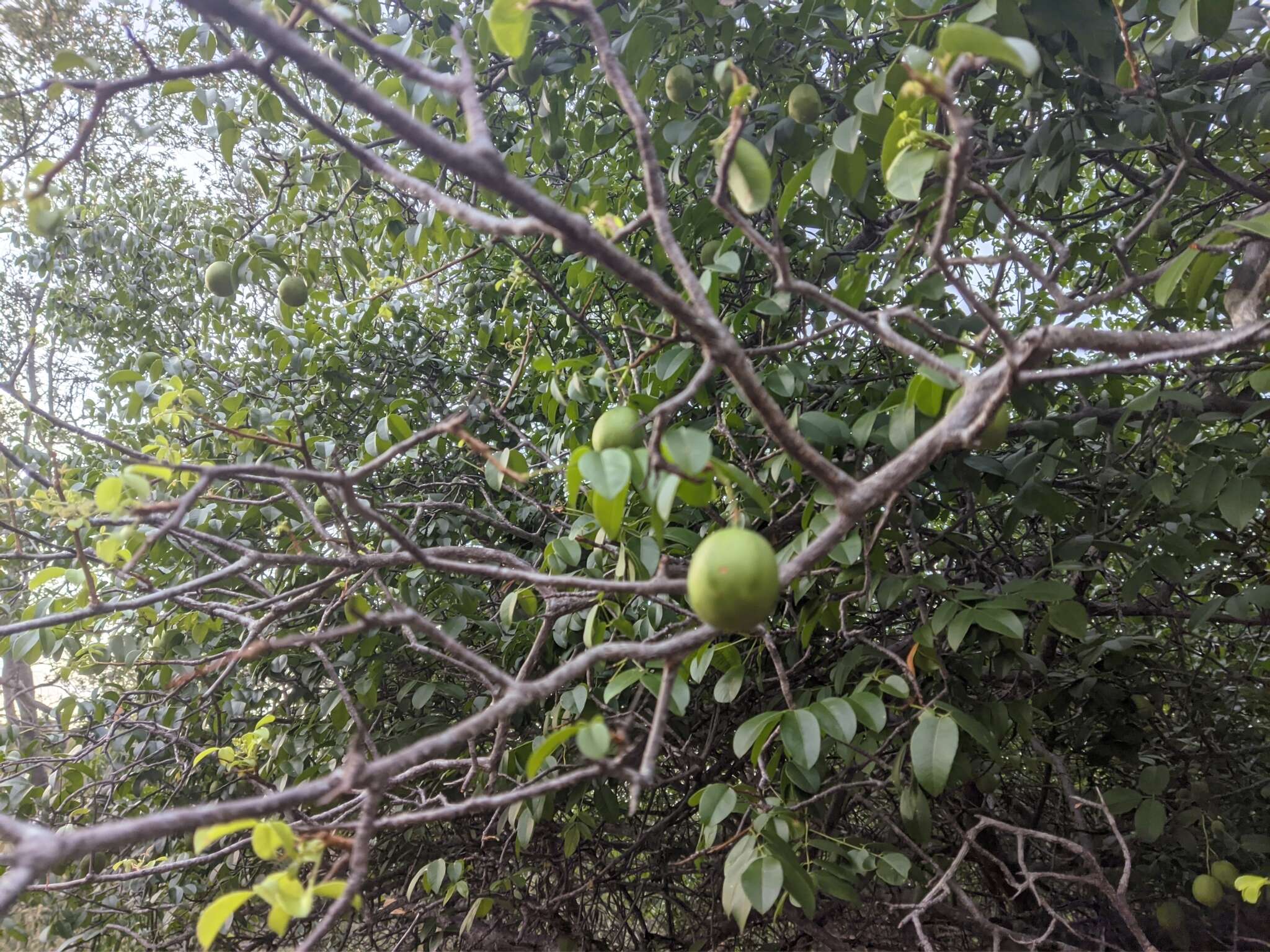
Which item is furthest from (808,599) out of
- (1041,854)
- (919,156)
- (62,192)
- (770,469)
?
(62,192)

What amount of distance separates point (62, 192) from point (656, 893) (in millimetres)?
4480

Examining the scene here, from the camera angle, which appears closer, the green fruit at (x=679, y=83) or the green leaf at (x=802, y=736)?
the green leaf at (x=802, y=736)

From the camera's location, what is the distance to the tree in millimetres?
927

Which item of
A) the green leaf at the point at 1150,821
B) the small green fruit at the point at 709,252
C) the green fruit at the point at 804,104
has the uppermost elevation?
the green fruit at the point at 804,104

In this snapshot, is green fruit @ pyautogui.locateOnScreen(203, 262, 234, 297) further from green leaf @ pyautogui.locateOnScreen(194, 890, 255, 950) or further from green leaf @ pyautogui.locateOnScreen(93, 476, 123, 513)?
green leaf @ pyautogui.locateOnScreen(194, 890, 255, 950)

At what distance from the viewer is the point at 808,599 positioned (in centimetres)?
195

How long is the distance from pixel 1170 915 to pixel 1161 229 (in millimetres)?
2088

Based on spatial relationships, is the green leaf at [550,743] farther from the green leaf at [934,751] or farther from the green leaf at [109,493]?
the green leaf at [934,751]

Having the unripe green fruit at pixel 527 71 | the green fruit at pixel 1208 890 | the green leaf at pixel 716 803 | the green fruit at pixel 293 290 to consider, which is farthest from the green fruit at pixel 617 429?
the green fruit at pixel 1208 890

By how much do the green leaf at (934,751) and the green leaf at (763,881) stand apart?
0.31 m

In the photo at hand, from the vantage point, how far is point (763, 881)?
1245 millimetres

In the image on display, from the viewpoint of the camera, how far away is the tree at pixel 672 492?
927 mm

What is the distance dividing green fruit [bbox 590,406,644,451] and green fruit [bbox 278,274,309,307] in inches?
65.5

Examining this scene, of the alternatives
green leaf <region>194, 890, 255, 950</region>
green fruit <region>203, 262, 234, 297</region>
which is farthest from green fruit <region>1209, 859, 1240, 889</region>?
green fruit <region>203, 262, 234, 297</region>
